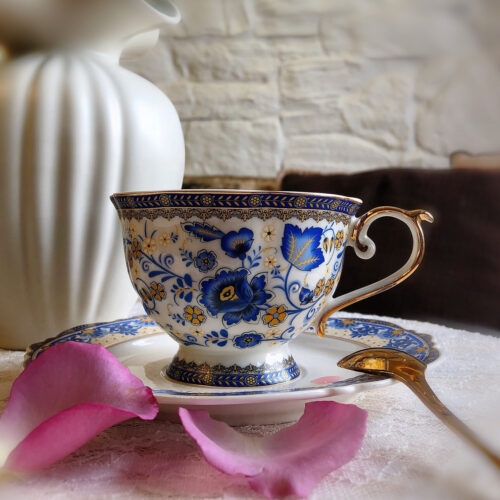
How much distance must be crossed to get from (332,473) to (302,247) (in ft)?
0.45

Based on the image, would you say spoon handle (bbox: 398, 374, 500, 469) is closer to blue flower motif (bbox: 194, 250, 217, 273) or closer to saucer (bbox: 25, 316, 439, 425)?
saucer (bbox: 25, 316, 439, 425)

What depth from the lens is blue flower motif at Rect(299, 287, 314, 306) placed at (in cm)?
34

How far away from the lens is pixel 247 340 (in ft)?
1.12

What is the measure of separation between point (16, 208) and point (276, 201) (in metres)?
0.25

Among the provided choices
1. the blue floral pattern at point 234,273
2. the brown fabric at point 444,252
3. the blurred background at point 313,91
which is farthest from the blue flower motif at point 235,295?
the blurred background at point 313,91

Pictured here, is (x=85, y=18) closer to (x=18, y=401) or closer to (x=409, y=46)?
(x=18, y=401)

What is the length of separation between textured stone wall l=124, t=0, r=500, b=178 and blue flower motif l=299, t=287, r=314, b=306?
0.89m

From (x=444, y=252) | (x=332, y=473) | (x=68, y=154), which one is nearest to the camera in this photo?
(x=332, y=473)

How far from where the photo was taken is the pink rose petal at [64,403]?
0.21 metres

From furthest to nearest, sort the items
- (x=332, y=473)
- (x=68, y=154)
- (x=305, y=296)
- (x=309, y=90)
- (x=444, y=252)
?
1. (x=309, y=90)
2. (x=444, y=252)
3. (x=68, y=154)
4. (x=305, y=296)
5. (x=332, y=473)

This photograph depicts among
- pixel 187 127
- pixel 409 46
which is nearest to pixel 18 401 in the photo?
pixel 187 127

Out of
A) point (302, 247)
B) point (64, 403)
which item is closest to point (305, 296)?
point (302, 247)

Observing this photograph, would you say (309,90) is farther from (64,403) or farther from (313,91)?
(64,403)

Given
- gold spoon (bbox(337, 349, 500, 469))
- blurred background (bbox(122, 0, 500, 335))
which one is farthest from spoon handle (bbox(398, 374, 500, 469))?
blurred background (bbox(122, 0, 500, 335))
